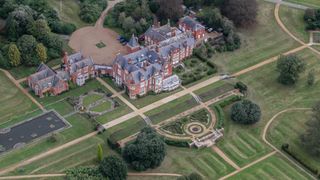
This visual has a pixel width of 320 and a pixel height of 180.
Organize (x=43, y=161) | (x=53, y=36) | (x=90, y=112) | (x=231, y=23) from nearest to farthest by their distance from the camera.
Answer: (x=43, y=161) → (x=90, y=112) → (x=53, y=36) → (x=231, y=23)

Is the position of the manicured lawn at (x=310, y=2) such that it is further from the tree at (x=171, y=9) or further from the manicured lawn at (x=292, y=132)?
the manicured lawn at (x=292, y=132)

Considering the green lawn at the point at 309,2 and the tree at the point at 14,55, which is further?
the green lawn at the point at 309,2

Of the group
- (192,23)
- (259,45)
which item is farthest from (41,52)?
(259,45)

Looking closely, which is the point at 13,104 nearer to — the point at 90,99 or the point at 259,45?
the point at 90,99

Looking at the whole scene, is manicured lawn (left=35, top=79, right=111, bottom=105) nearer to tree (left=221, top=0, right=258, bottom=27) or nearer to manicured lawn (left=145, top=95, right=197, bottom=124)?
manicured lawn (left=145, top=95, right=197, bottom=124)

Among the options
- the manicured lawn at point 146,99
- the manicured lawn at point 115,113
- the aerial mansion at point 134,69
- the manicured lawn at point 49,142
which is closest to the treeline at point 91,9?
the aerial mansion at point 134,69

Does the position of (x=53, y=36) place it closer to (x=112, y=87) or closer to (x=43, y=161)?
(x=112, y=87)

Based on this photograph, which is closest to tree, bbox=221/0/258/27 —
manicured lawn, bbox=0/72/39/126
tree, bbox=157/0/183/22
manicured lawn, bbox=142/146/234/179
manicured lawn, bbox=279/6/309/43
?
manicured lawn, bbox=279/6/309/43

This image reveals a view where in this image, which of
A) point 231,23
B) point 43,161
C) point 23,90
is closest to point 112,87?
point 23,90
